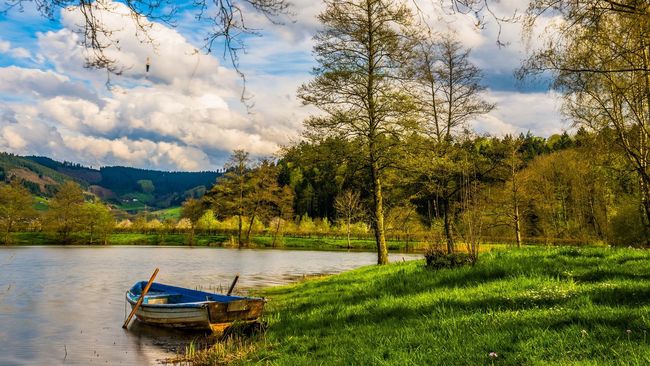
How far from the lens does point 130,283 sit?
88.4 ft

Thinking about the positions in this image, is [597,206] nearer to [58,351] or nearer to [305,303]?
[305,303]

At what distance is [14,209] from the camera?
245ft

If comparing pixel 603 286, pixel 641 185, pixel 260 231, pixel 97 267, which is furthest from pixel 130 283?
pixel 260 231

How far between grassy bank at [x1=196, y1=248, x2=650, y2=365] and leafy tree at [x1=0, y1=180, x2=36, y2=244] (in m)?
75.9

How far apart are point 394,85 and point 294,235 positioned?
67258mm

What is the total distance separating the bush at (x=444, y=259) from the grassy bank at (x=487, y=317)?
0.69 meters

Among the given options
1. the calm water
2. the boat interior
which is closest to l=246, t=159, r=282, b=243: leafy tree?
the calm water

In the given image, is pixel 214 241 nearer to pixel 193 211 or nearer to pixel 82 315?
pixel 193 211

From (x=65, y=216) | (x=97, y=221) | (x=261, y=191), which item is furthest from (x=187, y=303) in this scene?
(x=65, y=216)

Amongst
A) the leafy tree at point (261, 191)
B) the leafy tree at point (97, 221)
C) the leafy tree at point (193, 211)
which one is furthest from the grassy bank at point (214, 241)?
the leafy tree at point (261, 191)

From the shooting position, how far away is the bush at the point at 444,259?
13344mm

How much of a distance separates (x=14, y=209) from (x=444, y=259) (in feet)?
265

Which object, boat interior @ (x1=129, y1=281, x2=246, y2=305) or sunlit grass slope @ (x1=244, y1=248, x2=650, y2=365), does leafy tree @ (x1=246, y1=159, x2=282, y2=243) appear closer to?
boat interior @ (x1=129, y1=281, x2=246, y2=305)

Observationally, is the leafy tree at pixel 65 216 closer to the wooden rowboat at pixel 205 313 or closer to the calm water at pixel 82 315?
the calm water at pixel 82 315
